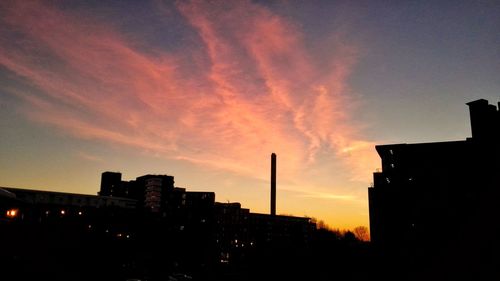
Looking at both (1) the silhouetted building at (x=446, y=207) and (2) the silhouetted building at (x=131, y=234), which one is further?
(2) the silhouetted building at (x=131, y=234)

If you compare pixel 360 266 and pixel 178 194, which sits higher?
pixel 178 194

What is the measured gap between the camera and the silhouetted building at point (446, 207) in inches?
1747

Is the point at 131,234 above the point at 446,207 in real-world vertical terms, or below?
below

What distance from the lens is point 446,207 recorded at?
51906 mm

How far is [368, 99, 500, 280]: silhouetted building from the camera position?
146 ft

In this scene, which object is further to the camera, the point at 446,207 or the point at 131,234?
the point at 131,234

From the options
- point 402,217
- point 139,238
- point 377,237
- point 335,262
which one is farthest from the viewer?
point 139,238

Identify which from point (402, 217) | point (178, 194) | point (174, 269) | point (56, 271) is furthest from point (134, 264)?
point (178, 194)

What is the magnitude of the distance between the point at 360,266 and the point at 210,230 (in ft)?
392

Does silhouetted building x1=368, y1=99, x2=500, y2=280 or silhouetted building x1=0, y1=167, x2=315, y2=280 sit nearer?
silhouetted building x1=368, y1=99, x2=500, y2=280

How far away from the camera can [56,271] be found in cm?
4125

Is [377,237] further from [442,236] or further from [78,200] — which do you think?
[78,200]

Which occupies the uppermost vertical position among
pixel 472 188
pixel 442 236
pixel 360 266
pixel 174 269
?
Answer: pixel 472 188

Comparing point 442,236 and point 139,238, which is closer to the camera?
point 442,236
